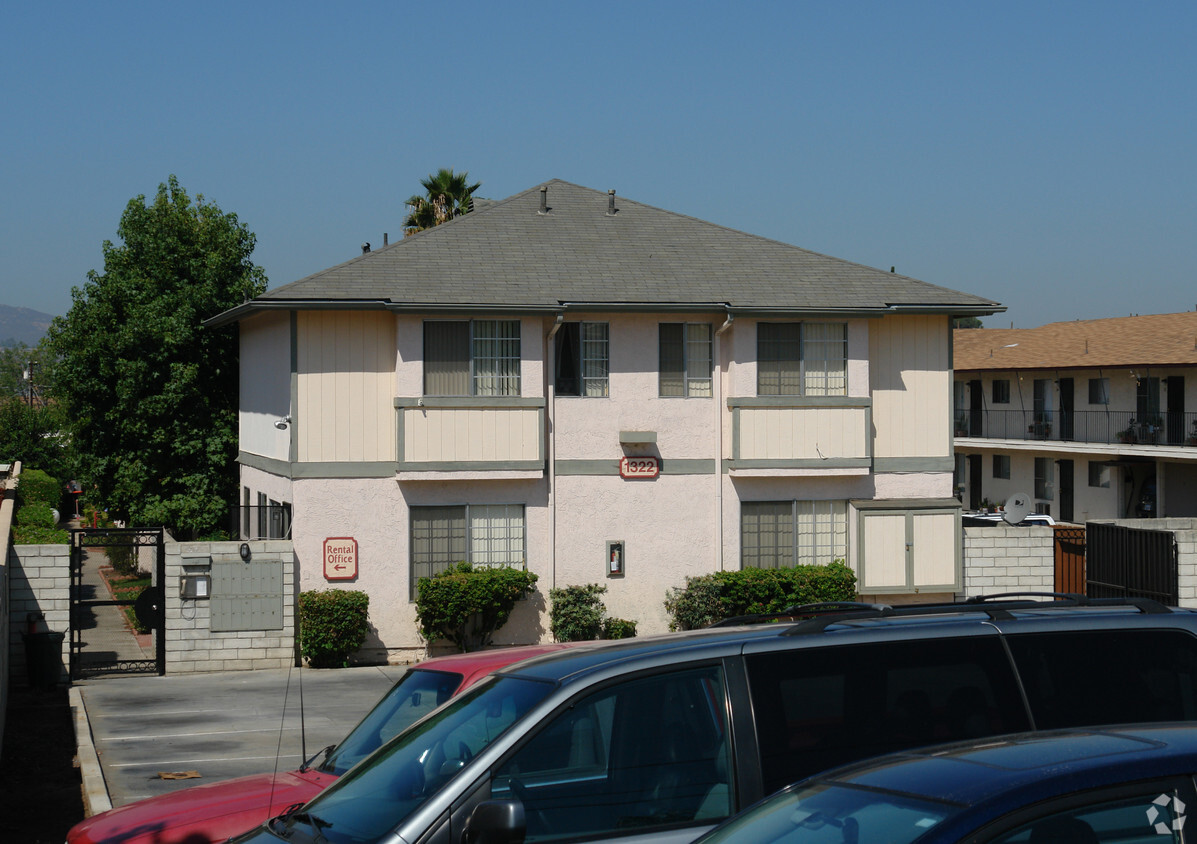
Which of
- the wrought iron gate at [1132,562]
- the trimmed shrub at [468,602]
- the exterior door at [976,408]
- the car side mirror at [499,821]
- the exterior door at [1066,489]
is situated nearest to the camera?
the car side mirror at [499,821]

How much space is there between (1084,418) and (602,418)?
2694 centimetres

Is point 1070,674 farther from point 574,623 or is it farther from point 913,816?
point 574,623

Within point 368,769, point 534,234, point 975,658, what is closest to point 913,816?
point 975,658

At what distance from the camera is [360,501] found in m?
21.5

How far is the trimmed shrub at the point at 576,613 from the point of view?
21.8m

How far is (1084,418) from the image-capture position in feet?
142

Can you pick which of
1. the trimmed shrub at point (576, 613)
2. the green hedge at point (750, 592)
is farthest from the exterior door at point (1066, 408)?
the trimmed shrub at point (576, 613)

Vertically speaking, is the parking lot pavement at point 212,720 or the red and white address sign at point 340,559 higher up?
the red and white address sign at point 340,559

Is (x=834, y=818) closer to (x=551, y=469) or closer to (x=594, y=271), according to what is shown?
(x=551, y=469)

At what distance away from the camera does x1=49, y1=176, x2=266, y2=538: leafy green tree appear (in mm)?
29844

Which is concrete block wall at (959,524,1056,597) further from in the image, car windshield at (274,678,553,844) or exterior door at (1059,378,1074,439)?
exterior door at (1059,378,1074,439)

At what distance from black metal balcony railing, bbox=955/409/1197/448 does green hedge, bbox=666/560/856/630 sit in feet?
71.7

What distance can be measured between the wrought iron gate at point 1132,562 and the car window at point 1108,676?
56.1ft

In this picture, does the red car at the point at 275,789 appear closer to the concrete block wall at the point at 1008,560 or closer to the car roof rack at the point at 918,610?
the car roof rack at the point at 918,610
